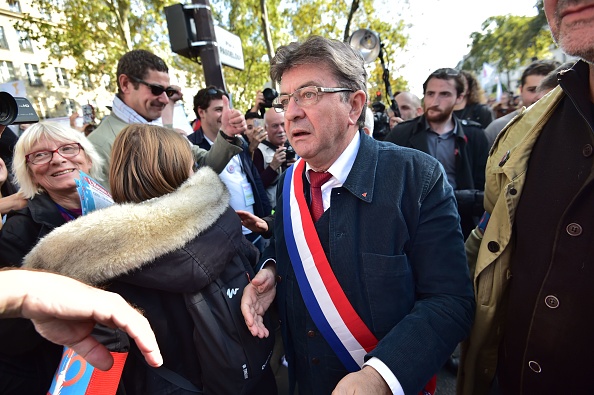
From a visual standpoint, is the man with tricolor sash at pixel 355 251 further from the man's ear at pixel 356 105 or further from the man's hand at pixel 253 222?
the man's hand at pixel 253 222

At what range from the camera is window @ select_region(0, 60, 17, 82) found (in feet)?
101

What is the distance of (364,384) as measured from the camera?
1075mm

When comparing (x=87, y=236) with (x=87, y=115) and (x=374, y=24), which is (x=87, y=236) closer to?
(x=87, y=115)

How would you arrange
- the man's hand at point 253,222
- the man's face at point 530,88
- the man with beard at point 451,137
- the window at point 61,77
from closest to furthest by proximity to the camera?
the man's hand at point 253,222, the man with beard at point 451,137, the man's face at point 530,88, the window at point 61,77

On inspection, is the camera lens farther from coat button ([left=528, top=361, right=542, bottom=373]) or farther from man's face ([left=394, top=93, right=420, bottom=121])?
man's face ([left=394, top=93, right=420, bottom=121])

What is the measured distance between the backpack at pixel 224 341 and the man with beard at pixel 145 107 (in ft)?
5.02

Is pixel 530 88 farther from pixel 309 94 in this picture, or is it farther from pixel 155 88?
pixel 155 88

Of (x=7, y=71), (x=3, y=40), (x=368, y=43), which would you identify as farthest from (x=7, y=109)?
(x=3, y=40)

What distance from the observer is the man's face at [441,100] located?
133 inches

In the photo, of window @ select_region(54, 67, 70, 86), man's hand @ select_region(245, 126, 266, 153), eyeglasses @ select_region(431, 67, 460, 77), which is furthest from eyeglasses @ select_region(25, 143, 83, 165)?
window @ select_region(54, 67, 70, 86)

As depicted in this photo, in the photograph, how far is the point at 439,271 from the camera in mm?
1316

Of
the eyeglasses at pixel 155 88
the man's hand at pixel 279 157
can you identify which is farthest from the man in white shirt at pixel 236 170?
the eyeglasses at pixel 155 88

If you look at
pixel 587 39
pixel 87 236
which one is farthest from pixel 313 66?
pixel 87 236

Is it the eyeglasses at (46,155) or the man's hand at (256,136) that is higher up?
the eyeglasses at (46,155)
